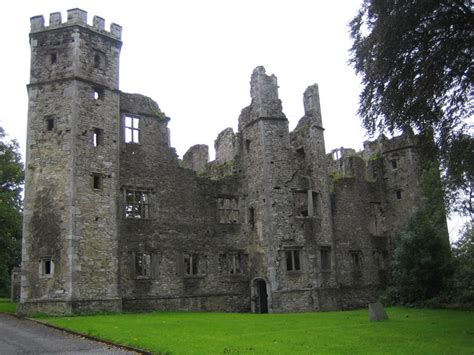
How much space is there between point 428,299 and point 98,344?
21.7m

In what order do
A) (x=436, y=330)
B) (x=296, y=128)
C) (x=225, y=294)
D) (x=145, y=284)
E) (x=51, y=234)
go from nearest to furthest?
(x=436, y=330) < (x=51, y=234) < (x=145, y=284) < (x=225, y=294) < (x=296, y=128)

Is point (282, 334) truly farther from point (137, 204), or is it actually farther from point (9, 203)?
point (9, 203)

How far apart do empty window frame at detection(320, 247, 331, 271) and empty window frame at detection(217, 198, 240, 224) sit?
536cm

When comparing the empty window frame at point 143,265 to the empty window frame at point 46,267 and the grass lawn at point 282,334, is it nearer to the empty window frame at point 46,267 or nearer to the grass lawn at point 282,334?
the empty window frame at point 46,267

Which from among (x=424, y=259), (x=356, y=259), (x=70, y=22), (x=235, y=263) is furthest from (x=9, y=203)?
(x=424, y=259)

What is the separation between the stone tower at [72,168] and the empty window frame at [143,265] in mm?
2042

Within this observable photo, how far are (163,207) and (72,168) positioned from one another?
574cm

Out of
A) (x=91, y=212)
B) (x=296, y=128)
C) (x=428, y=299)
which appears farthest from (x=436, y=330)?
(x=296, y=128)

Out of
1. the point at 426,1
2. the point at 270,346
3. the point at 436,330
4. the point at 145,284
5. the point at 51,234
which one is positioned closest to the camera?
the point at 270,346

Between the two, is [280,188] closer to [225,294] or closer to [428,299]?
[225,294]

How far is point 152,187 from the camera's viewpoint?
28.3 m

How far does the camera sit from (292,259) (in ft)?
97.8

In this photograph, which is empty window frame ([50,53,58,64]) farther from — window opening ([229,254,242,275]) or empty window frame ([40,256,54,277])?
window opening ([229,254,242,275])

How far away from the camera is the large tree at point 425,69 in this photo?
55.0ft
